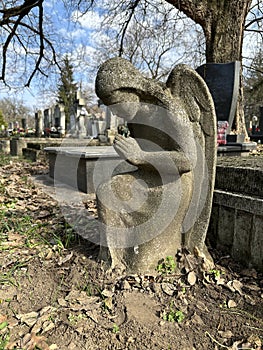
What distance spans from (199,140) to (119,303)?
121 cm

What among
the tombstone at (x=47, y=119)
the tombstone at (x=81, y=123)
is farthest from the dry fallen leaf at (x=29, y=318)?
the tombstone at (x=47, y=119)

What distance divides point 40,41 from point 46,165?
20.5 feet

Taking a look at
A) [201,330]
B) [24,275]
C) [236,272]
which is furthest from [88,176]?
[201,330]

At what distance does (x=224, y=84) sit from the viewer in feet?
18.4

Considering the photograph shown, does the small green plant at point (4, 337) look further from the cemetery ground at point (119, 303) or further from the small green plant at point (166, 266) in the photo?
the small green plant at point (166, 266)

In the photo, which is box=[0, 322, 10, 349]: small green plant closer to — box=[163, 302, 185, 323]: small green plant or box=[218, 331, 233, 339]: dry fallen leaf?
box=[163, 302, 185, 323]: small green plant

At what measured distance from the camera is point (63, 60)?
12.5 meters

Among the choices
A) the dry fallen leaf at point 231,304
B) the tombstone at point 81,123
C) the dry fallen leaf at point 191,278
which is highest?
the tombstone at point 81,123

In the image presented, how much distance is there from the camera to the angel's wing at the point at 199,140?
73.7 inches

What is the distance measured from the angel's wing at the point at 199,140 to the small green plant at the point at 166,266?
19 cm

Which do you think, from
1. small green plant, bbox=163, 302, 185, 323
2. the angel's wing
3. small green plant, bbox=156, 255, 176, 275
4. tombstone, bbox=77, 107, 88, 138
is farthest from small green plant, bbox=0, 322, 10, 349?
tombstone, bbox=77, 107, 88, 138

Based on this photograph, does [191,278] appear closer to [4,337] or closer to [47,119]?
[4,337]

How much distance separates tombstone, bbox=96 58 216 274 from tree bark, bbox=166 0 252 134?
248 inches

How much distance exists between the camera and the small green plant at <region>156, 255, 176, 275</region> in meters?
Answer: 2.06
